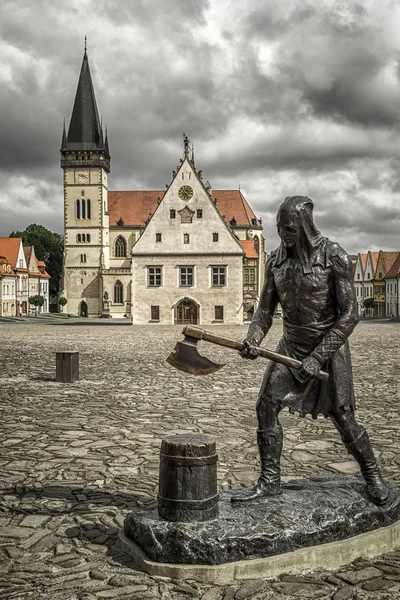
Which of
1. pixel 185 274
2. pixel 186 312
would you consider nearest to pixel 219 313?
pixel 186 312

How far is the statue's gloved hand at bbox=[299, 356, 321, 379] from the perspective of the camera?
388cm

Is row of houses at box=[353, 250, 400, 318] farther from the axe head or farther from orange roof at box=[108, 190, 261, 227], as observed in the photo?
the axe head

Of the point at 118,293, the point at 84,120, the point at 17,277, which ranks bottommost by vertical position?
the point at 118,293

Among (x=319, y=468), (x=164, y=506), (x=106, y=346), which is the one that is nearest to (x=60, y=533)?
(x=164, y=506)

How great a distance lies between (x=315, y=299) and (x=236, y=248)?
42047 mm

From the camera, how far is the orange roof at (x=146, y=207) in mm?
78875

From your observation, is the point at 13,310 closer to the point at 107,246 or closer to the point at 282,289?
the point at 107,246

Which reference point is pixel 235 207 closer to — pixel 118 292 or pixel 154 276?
pixel 118 292

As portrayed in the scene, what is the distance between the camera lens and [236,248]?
45906 mm

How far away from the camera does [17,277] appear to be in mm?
72438

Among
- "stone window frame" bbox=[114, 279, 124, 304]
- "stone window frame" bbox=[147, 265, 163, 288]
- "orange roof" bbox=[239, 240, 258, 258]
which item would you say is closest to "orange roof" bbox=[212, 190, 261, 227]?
"orange roof" bbox=[239, 240, 258, 258]

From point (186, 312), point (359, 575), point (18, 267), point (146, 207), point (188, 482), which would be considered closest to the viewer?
point (359, 575)

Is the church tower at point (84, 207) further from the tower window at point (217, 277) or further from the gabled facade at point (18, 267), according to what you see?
the tower window at point (217, 277)

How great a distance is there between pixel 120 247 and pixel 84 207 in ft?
22.3
